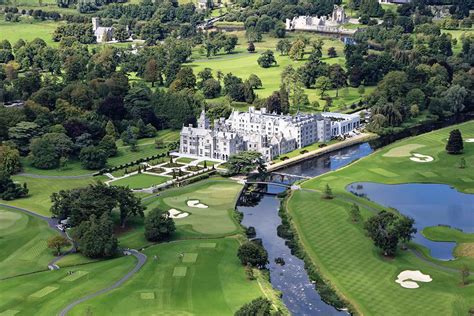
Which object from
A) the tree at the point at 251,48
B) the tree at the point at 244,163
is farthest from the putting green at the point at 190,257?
the tree at the point at 251,48

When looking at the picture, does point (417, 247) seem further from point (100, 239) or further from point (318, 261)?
point (100, 239)

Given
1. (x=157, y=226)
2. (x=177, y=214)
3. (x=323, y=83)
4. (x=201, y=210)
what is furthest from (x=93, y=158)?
(x=323, y=83)

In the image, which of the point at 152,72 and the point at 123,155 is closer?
the point at 123,155

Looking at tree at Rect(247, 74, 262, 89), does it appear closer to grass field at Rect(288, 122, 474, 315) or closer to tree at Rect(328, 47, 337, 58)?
tree at Rect(328, 47, 337, 58)

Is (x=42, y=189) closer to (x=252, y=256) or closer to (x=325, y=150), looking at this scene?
(x=252, y=256)

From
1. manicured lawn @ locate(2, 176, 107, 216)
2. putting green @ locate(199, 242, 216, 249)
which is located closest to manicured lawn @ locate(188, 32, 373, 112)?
manicured lawn @ locate(2, 176, 107, 216)

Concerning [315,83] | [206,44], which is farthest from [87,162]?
[206,44]

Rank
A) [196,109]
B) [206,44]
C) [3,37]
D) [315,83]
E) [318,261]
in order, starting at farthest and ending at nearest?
1. [3,37]
2. [206,44]
3. [315,83]
4. [196,109]
5. [318,261]

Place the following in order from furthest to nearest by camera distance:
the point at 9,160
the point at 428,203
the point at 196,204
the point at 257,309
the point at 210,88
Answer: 1. the point at 210,88
2. the point at 9,160
3. the point at 196,204
4. the point at 428,203
5. the point at 257,309
